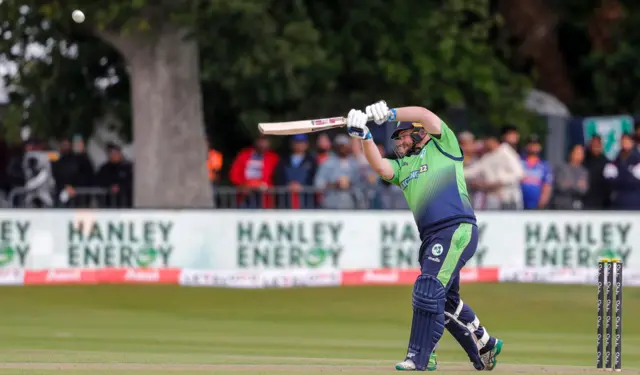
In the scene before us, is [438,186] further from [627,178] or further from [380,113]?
[627,178]

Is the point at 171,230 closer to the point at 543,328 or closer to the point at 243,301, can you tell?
the point at 243,301

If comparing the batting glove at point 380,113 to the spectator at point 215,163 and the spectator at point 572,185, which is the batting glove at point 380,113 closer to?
the spectator at point 572,185

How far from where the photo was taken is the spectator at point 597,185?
22.6 m

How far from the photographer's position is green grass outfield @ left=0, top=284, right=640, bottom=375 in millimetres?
12031

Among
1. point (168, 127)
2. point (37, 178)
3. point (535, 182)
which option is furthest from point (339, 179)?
point (37, 178)

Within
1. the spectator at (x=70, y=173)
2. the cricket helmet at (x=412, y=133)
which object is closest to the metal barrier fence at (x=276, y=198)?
the spectator at (x=70, y=173)

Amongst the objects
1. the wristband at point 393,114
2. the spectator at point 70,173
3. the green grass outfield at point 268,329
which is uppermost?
the spectator at point 70,173

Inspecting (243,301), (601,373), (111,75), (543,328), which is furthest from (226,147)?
(601,373)

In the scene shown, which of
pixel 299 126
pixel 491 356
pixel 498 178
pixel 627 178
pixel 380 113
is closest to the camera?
pixel 380 113

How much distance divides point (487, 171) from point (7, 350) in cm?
1010

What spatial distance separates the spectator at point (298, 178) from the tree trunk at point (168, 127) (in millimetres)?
1704

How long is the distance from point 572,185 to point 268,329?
8222 mm

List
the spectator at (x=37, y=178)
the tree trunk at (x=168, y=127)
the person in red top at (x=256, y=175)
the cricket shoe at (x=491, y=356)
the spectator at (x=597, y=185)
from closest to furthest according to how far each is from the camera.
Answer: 1. the cricket shoe at (x=491, y=356)
2. the spectator at (x=597, y=185)
3. the person in red top at (x=256, y=175)
4. the spectator at (x=37, y=178)
5. the tree trunk at (x=168, y=127)

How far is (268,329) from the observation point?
1656cm
